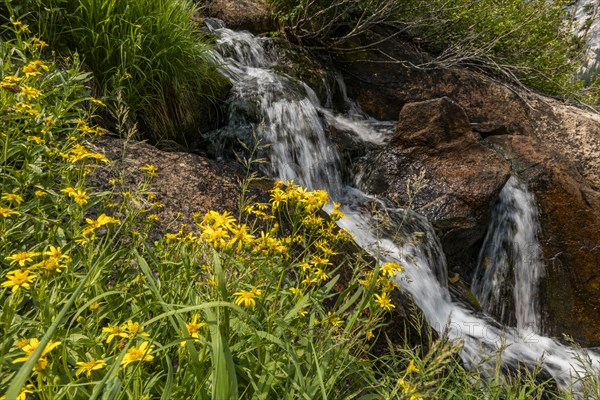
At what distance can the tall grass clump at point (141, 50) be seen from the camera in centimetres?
337

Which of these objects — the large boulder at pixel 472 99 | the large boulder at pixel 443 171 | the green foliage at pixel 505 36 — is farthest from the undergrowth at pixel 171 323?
the green foliage at pixel 505 36

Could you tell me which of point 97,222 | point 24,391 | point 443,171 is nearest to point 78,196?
point 97,222

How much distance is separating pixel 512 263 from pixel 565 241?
750 mm

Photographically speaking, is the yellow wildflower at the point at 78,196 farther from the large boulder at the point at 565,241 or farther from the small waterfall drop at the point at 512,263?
the large boulder at the point at 565,241

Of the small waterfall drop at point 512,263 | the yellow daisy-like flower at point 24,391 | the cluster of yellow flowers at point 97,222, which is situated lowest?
the small waterfall drop at point 512,263

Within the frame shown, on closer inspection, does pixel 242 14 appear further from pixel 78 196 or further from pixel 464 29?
pixel 78 196

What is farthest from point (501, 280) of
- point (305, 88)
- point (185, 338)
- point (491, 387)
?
point (185, 338)

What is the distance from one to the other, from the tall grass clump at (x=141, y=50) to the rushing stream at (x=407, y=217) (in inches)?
23.4

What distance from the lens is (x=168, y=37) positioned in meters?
3.85

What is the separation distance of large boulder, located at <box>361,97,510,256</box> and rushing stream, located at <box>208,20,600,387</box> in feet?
1.12

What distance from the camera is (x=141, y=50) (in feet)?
12.0

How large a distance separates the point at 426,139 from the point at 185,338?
4.97 m

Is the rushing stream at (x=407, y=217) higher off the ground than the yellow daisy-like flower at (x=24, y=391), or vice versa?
the yellow daisy-like flower at (x=24, y=391)

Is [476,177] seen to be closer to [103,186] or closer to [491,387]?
[491,387]
